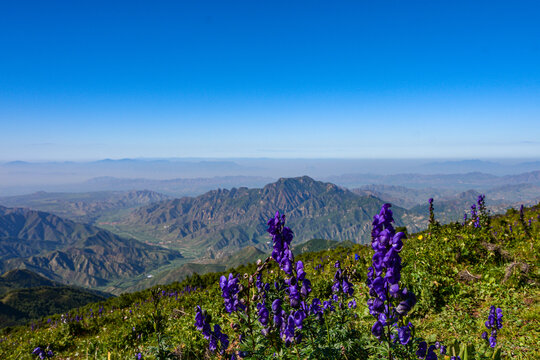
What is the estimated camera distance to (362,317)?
6492mm

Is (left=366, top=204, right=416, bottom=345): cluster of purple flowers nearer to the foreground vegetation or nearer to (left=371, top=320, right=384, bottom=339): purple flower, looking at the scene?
(left=371, top=320, right=384, bottom=339): purple flower

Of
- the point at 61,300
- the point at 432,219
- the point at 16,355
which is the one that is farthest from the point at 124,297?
the point at 61,300

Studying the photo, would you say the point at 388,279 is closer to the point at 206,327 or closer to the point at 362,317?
the point at 206,327

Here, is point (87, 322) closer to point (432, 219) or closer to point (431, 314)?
point (431, 314)

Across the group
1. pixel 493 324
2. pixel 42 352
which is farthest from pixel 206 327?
pixel 42 352

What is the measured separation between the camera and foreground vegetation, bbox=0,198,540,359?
3.89 metres

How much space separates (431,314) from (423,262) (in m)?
2.21

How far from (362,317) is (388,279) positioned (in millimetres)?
4142

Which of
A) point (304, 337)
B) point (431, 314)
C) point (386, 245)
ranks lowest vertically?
point (431, 314)

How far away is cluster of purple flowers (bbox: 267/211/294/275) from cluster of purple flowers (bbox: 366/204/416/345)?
1.16 m

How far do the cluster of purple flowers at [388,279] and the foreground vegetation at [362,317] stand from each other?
0.12 metres

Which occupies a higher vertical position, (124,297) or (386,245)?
(386,245)

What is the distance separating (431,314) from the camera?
269 inches

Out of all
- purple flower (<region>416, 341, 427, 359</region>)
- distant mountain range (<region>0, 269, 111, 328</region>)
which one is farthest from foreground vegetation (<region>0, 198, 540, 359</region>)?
distant mountain range (<region>0, 269, 111, 328</region>)
